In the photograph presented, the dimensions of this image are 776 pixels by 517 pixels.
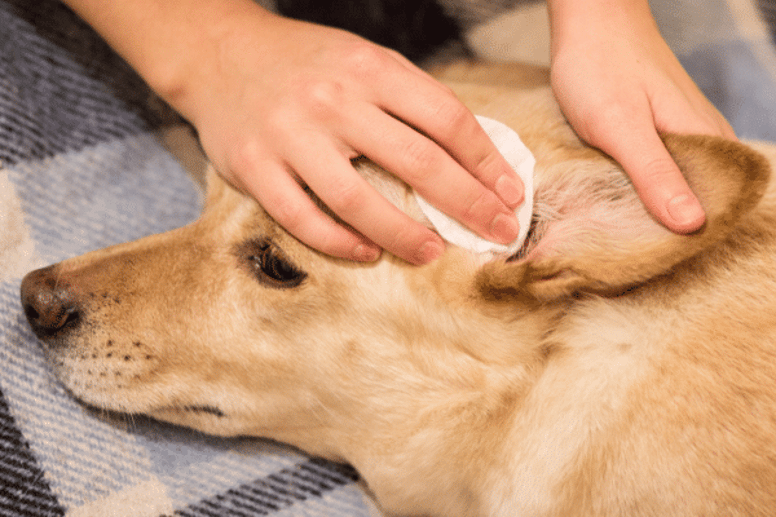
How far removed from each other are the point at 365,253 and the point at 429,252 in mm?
151

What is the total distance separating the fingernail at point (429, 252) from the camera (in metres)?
1.26

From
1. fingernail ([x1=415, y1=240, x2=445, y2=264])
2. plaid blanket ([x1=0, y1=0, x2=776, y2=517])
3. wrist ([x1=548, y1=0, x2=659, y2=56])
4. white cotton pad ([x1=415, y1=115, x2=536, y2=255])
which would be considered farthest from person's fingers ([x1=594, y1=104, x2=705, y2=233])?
plaid blanket ([x1=0, y1=0, x2=776, y2=517])

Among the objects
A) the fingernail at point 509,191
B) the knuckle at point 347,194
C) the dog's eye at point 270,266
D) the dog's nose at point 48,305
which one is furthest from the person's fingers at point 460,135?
the dog's nose at point 48,305

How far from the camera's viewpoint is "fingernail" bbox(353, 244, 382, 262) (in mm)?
1284

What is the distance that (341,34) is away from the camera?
1.40m

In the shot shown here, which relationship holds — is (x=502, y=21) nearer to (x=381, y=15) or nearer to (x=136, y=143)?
(x=381, y=15)

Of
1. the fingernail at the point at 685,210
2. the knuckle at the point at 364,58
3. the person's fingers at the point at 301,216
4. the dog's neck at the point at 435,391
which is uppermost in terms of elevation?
the knuckle at the point at 364,58

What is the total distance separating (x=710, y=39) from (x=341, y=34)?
5.66ft

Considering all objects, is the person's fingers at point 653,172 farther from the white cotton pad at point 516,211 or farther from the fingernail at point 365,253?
the fingernail at point 365,253

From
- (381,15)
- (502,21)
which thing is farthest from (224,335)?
(502,21)

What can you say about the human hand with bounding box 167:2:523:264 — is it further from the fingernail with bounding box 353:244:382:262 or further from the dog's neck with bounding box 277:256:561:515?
the dog's neck with bounding box 277:256:561:515

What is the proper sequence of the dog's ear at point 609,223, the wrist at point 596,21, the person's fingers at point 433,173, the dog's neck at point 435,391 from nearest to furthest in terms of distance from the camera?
the dog's ear at point 609,223
the person's fingers at point 433,173
the dog's neck at point 435,391
the wrist at point 596,21

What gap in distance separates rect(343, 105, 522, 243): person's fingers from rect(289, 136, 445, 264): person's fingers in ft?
0.22

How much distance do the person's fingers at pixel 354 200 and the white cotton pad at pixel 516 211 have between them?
45mm
